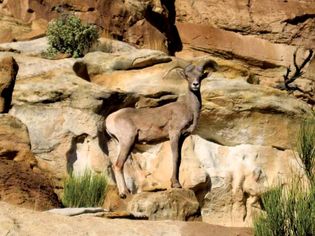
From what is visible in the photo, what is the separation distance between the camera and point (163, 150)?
1681cm

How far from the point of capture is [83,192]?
1318 cm

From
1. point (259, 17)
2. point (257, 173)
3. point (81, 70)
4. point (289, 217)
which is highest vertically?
point (289, 217)

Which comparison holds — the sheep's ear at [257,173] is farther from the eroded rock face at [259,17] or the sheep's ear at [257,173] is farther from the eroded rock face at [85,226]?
the eroded rock face at [259,17]

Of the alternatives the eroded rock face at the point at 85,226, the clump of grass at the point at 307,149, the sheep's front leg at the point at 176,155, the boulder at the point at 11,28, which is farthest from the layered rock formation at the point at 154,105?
the clump of grass at the point at 307,149

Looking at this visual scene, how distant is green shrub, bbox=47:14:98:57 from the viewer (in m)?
20.2

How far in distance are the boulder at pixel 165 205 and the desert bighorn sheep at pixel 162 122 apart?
62.9 inches

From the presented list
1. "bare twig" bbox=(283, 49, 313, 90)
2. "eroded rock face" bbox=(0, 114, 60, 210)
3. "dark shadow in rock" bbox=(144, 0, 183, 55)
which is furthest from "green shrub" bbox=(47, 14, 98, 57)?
"bare twig" bbox=(283, 49, 313, 90)

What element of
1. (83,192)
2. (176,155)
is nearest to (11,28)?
(176,155)

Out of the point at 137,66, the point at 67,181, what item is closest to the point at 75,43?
the point at 137,66

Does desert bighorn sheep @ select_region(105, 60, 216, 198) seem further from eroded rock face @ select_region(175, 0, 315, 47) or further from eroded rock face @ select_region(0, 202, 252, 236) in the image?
eroded rock face @ select_region(175, 0, 315, 47)

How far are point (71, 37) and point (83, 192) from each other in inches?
311

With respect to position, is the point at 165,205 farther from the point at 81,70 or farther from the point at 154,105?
the point at 81,70

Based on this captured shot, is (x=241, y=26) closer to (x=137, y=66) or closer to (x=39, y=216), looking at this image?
(x=137, y=66)

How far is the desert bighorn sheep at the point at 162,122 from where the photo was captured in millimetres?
15586
